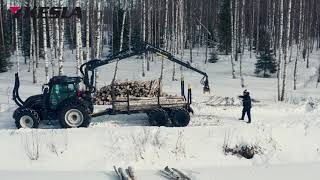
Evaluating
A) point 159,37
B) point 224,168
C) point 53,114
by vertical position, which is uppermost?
point 159,37

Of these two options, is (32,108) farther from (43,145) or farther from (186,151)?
(186,151)

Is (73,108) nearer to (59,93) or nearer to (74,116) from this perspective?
(74,116)

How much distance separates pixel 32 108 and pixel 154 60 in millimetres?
25505

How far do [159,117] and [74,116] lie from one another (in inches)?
124

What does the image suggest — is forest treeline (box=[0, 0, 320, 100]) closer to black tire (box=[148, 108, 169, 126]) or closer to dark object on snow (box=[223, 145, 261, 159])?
black tire (box=[148, 108, 169, 126])

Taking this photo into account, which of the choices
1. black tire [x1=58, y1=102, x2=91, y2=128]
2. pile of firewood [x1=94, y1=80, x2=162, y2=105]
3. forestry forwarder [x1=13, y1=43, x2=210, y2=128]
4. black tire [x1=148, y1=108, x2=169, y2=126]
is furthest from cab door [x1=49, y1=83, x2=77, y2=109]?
pile of firewood [x1=94, y1=80, x2=162, y2=105]

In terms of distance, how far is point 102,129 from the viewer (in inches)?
612

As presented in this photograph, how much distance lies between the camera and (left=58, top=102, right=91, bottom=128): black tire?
16.6 meters

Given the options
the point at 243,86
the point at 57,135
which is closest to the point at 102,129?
the point at 57,135

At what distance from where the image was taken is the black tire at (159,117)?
17.1 m

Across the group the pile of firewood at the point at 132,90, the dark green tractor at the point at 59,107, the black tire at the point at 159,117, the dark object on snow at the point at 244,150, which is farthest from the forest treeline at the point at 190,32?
the dark object on snow at the point at 244,150

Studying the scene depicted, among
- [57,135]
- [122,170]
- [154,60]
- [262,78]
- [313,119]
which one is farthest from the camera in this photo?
[154,60]

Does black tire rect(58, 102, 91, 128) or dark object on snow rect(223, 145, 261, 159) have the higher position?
black tire rect(58, 102, 91, 128)

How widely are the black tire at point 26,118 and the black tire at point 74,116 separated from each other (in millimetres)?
898
